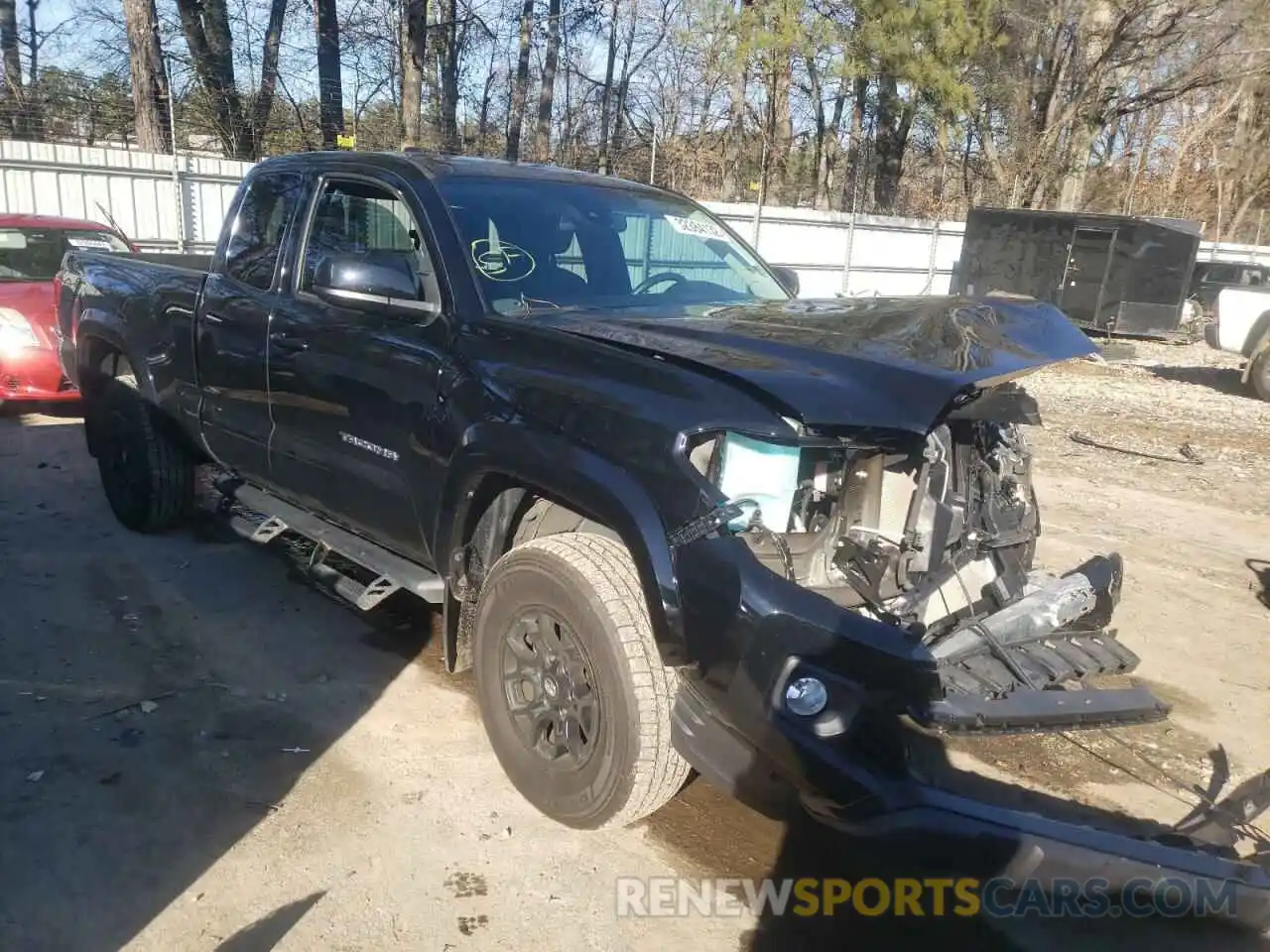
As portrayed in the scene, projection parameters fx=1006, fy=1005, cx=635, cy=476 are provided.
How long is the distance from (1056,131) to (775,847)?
25093 mm

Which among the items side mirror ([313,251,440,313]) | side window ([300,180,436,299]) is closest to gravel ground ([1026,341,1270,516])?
side window ([300,180,436,299])

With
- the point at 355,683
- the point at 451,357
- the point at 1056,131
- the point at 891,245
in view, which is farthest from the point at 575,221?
the point at 1056,131

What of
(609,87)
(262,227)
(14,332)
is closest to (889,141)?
(609,87)

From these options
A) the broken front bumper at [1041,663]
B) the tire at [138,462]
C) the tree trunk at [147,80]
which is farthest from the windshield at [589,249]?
the tree trunk at [147,80]

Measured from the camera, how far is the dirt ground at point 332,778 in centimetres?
277

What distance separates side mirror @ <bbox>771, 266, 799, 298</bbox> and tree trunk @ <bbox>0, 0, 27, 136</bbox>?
495 inches

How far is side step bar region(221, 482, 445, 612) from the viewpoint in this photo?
3.74m

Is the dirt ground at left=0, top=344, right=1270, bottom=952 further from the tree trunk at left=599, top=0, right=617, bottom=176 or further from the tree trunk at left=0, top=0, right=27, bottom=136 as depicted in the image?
the tree trunk at left=599, top=0, right=617, bottom=176

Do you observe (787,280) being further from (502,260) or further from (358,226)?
(358,226)

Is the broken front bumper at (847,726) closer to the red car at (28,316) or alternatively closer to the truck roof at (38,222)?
the red car at (28,316)

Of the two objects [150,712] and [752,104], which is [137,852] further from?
[752,104]

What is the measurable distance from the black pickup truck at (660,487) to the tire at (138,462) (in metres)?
1.15

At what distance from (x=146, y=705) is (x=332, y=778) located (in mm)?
953

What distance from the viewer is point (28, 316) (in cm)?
794
